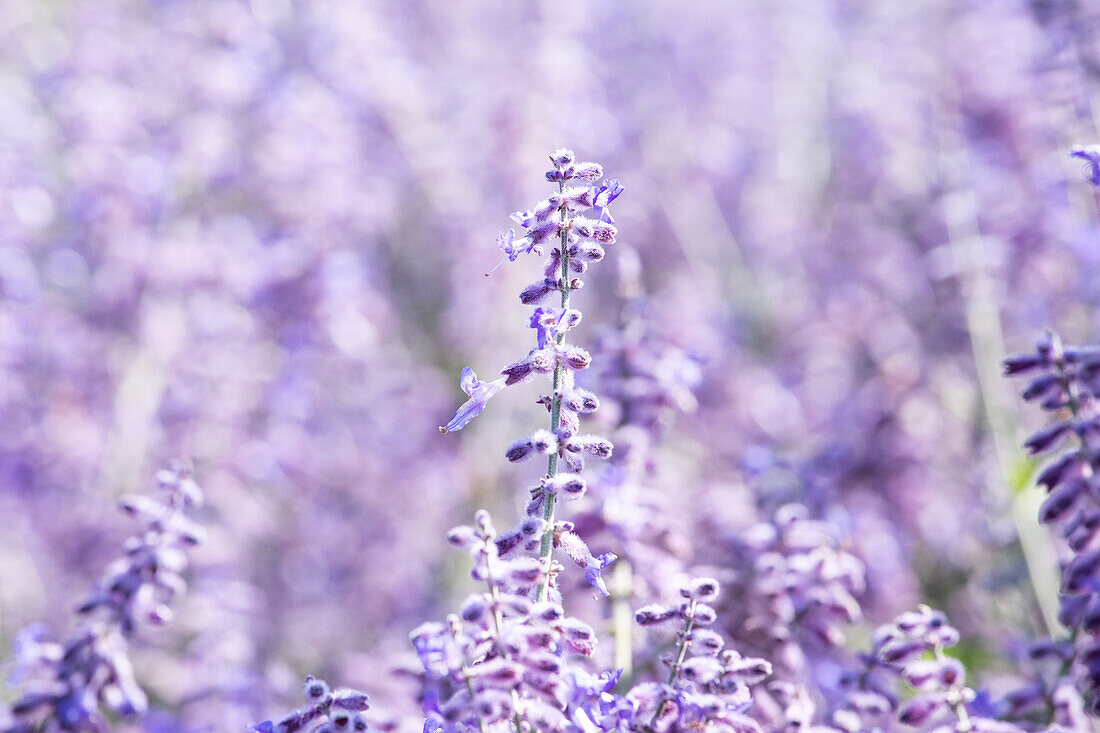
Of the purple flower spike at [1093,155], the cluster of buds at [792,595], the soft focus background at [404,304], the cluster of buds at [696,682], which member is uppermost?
the soft focus background at [404,304]

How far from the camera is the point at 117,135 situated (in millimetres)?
5480

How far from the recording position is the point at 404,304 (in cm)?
693

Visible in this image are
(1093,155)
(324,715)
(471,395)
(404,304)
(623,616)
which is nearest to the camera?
(324,715)

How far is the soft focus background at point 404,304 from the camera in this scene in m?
4.61

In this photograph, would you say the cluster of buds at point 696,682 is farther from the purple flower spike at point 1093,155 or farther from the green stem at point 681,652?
the purple flower spike at point 1093,155

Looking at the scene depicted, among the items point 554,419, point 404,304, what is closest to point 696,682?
point 554,419

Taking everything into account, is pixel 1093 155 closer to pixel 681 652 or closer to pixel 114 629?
pixel 681 652

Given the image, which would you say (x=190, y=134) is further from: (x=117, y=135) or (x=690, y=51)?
(x=690, y=51)

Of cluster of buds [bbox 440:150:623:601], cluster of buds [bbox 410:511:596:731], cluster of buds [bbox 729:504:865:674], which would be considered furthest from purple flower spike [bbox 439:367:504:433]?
cluster of buds [bbox 729:504:865:674]

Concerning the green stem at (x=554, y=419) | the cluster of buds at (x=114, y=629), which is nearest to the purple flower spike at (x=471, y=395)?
the green stem at (x=554, y=419)

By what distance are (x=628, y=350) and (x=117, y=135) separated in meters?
3.56

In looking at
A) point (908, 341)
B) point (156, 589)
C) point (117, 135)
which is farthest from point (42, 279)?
point (908, 341)

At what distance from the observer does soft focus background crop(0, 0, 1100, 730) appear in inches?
181

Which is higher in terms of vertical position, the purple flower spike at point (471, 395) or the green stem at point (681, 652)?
the purple flower spike at point (471, 395)
